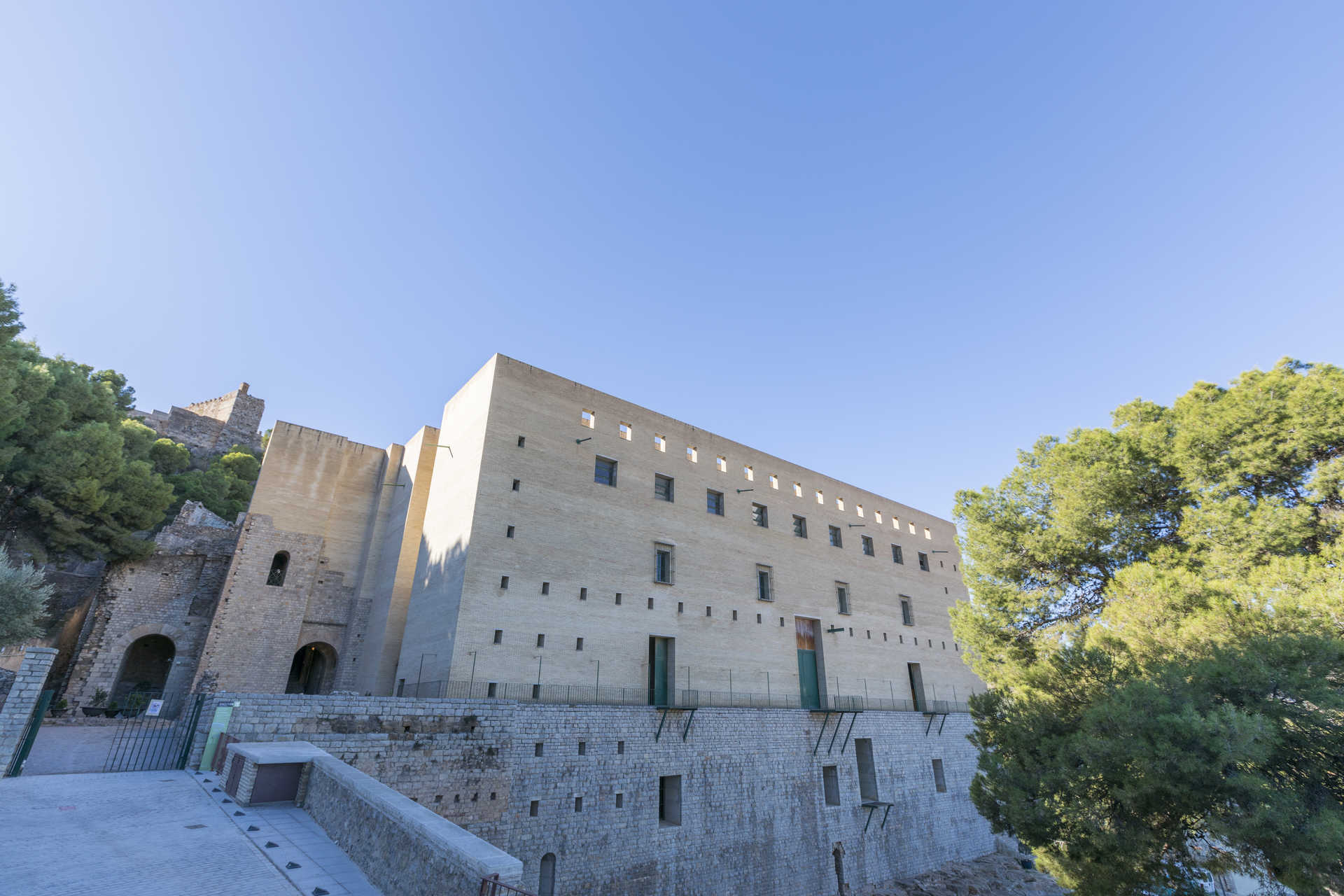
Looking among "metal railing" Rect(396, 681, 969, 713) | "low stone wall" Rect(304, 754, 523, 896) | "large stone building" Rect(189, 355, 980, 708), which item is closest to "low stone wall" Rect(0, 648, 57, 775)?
Result: "low stone wall" Rect(304, 754, 523, 896)

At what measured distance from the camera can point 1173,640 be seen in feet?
36.8

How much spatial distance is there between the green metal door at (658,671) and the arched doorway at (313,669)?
449 inches

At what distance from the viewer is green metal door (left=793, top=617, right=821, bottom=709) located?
21.2 metres

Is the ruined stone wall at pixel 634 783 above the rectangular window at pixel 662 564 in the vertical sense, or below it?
below

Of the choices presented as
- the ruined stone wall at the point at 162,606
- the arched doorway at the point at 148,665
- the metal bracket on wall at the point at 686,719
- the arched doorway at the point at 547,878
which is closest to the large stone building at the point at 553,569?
the metal bracket on wall at the point at 686,719

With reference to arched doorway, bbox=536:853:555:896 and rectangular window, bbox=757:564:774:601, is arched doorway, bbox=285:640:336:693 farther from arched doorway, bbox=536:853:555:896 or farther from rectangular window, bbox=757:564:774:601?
rectangular window, bbox=757:564:774:601

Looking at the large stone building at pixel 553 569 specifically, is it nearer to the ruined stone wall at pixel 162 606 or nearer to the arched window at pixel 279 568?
the arched window at pixel 279 568

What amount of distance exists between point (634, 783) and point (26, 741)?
36.1ft

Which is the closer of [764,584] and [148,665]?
[764,584]

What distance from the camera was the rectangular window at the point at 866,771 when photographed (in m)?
20.4

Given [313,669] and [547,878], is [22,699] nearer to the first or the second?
[547,878]

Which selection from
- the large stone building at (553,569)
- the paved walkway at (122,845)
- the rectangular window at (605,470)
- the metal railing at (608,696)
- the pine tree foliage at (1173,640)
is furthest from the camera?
the rectangular window at (605,470)

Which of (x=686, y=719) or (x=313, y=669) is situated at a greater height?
(x=313, y=669)

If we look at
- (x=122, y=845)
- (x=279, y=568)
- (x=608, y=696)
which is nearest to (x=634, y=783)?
(x=608, y=696)
